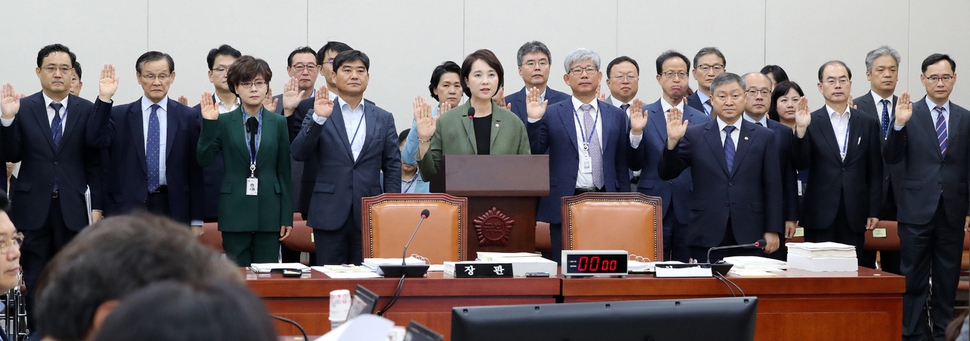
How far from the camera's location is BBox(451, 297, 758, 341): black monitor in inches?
62.0

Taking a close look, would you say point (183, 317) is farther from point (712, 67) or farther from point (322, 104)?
point (712, 67)

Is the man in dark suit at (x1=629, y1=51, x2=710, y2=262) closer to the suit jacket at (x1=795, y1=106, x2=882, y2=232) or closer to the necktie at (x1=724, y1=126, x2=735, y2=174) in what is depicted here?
the necktie at (x1=724, y1=126, x2=735, y2=174)

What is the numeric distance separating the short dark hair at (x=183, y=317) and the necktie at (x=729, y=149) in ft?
13.6

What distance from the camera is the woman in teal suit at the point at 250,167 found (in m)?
4.62

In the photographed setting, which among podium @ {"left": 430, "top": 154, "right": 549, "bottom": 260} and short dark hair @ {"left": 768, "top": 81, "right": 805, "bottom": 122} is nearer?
podium @ {"left": 430, "top": 154, "right": 549, "bottom": 260}

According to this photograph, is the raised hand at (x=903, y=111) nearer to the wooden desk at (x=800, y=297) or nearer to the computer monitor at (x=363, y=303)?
the wooden desk at (x=800, y=297)

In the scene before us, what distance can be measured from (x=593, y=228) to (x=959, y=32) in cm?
528

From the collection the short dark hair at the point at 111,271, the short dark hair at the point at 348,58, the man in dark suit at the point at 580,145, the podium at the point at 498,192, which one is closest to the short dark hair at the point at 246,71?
the short dark hair at the point at 348,58

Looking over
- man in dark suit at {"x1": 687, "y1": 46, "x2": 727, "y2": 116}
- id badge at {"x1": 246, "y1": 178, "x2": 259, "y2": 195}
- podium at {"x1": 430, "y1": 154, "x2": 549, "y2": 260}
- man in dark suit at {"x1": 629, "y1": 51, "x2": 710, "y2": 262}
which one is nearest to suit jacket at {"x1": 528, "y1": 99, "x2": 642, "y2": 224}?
man in dark suit at {"x1": 629, "y1": 51, "x2": 710, "y2": 262}

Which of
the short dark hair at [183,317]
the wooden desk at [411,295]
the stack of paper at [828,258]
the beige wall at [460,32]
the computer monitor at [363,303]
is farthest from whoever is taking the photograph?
the beige wall at [460,32]

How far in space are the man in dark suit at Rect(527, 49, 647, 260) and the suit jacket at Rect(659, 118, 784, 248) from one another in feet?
0.77

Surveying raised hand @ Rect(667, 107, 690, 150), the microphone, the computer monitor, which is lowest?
the microphone

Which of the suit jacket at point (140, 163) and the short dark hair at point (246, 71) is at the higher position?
the short dark hair at point (246, 71)

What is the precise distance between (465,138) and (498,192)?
1.80 feet
